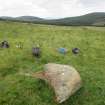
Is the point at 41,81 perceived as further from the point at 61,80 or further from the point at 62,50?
the point at 62,50

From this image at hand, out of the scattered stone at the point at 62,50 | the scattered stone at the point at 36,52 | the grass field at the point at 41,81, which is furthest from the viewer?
the scattered stone at the point at 62,50

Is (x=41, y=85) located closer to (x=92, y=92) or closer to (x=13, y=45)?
(x=92, y=92)

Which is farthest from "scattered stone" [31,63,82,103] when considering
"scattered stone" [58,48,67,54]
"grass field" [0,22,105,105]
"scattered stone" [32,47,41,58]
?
"scattered stone" [58,48,67,54]

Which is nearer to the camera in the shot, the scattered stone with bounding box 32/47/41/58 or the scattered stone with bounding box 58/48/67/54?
the scattered stone with bounding box 32/47/41/58

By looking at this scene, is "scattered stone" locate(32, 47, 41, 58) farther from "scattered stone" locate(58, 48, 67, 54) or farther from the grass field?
"scattered stone" locate(58, 48, 67, 54)

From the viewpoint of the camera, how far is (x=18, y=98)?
21.0m

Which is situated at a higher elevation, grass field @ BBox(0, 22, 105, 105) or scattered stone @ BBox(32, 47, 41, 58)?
scattered stone @ BBox(32, 47, 41, 58)

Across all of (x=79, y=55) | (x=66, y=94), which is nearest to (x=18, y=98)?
(x=66, y=94)

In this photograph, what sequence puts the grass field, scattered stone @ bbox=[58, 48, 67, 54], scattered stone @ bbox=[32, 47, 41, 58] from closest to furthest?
the grass field, scattered stone @ bbox=[32, 47, 41, 58], scattered stone @ bbox=[58, 48, 67, 54]

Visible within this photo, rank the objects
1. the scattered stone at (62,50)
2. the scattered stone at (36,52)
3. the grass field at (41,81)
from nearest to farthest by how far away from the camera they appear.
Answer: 1. the grass field at (41,81)
2. the scattered stone at (36,52)
3. the scattered stone at (62,50)

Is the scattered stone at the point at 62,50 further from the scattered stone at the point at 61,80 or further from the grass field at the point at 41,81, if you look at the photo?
the scattered stone at the point at 61,80

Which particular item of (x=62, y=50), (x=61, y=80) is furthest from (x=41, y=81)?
(x=62, y=50)

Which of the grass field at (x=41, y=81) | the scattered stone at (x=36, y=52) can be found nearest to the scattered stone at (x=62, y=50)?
the grass field at (x=41, y=81)

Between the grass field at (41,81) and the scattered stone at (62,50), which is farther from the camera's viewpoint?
the scattered stone at (62,50)
